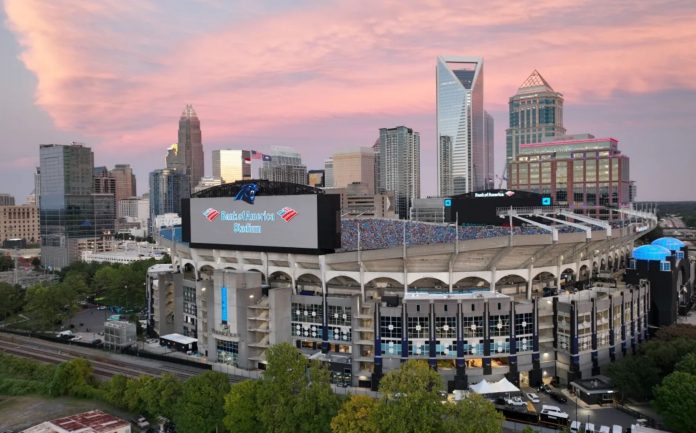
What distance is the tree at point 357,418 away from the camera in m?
47.9

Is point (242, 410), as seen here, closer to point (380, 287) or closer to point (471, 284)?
point (380, 287)

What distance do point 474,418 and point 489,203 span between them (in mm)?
93896

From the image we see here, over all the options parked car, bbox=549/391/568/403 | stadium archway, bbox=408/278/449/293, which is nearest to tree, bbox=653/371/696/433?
parked car, bbox=549/391/568/403

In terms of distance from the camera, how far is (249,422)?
54562 millimetres

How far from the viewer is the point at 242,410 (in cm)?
5509

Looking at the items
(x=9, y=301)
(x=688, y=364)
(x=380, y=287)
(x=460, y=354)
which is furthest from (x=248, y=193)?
(x=9, y=301)

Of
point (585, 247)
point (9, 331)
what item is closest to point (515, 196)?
point (585, 247)

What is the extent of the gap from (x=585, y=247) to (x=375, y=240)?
122ft

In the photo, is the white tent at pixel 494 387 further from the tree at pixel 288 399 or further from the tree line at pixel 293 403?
the tree at pixel 288 399

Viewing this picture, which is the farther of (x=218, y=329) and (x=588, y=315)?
(x=218, y=329)

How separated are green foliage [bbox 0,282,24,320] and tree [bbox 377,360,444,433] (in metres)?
114

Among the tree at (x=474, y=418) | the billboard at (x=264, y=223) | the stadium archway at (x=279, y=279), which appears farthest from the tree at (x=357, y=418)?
the stadium archway at (x=279, y=279)

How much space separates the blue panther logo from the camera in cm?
8906

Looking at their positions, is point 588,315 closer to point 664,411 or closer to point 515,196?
point 664,411
